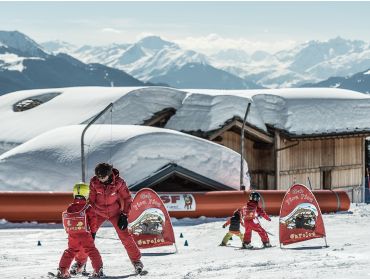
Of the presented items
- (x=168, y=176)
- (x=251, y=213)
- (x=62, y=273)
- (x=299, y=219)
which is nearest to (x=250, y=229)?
(x=251, y=213)

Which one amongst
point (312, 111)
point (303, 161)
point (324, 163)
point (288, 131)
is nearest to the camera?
point (288, 131)

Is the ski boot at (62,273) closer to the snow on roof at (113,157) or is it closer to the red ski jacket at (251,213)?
the red ski jacket at (251,213)

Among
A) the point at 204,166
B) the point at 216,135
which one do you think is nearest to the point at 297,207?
the point at 204,166

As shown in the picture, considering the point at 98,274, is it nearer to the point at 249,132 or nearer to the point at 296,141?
the point at 249,132

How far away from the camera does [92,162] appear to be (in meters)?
23.0

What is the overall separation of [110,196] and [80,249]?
0.91 metres

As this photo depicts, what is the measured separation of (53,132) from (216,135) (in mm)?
8596

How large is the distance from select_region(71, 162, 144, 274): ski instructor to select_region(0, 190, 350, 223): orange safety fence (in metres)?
7.58

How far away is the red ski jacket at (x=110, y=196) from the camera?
945cm

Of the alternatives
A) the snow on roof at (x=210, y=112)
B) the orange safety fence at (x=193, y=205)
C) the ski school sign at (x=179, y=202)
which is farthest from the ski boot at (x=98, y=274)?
the snow on roof at (x=210, y=112)

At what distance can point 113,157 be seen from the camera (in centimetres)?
2303

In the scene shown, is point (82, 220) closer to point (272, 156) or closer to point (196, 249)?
point (196, 249)

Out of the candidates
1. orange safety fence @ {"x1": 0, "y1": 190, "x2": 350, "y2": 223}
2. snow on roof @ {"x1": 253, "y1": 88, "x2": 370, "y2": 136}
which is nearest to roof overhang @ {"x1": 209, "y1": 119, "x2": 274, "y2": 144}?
snow on roof @ {"x1": 253, "y1": 88, "x2": 370, "y2": 136}

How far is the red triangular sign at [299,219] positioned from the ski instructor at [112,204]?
419 cm
